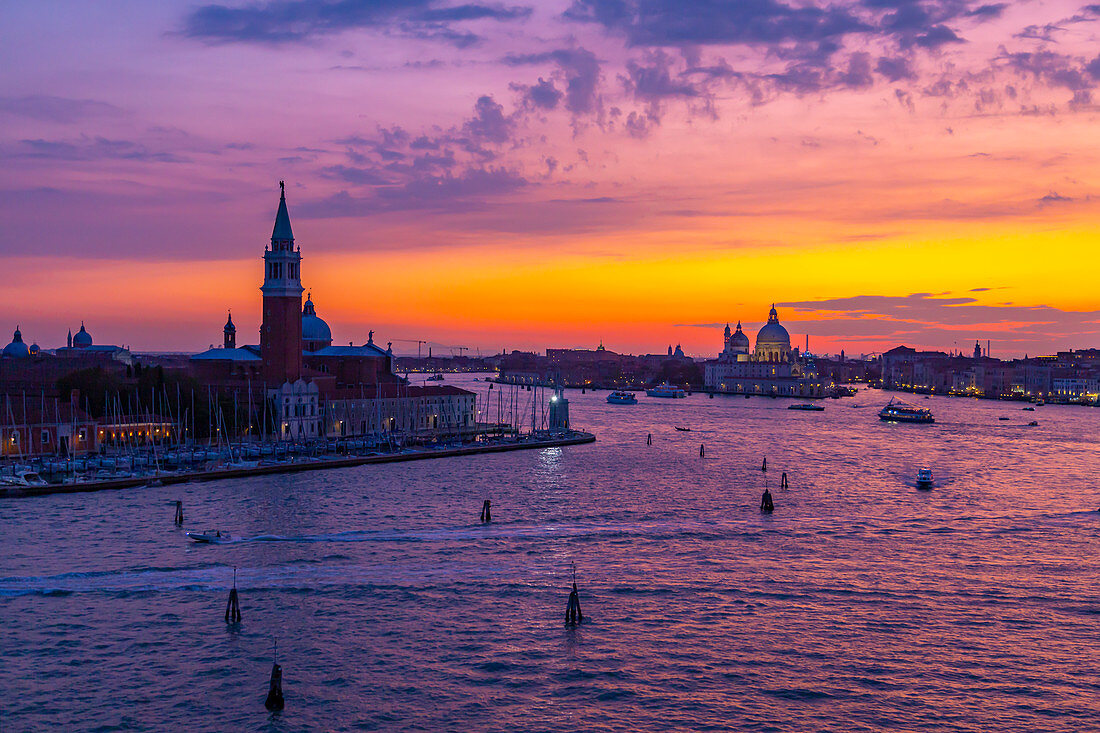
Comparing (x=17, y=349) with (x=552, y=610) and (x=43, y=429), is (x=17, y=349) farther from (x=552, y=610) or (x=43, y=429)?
(x=552, y=610)

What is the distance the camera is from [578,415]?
105 m

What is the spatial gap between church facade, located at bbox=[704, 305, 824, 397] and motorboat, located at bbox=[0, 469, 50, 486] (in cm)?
13883

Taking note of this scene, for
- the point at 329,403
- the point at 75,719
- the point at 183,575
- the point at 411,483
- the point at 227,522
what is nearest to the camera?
the point at 75,719

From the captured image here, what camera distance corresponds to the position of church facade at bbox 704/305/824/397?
552 ft

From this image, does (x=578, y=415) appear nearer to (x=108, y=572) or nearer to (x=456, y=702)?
(x=108, y=572)

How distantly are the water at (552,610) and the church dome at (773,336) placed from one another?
146068 millimetres

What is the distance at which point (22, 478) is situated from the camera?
1512 inches

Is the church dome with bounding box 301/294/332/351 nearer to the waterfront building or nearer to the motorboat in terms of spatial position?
the waterfront building

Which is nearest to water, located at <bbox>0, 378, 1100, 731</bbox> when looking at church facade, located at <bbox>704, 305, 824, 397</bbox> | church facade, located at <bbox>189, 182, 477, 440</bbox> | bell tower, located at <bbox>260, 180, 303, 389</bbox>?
church facade, located at <bbox>189, 182, 477, 440</bbox>

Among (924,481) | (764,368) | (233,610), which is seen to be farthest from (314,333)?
(764,368)

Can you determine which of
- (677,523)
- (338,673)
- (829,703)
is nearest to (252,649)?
(338,673)

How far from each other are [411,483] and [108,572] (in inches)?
746

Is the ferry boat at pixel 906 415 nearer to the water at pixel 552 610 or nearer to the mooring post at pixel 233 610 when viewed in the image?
the water at pixel 552 610

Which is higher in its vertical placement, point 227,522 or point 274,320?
point 274,320
